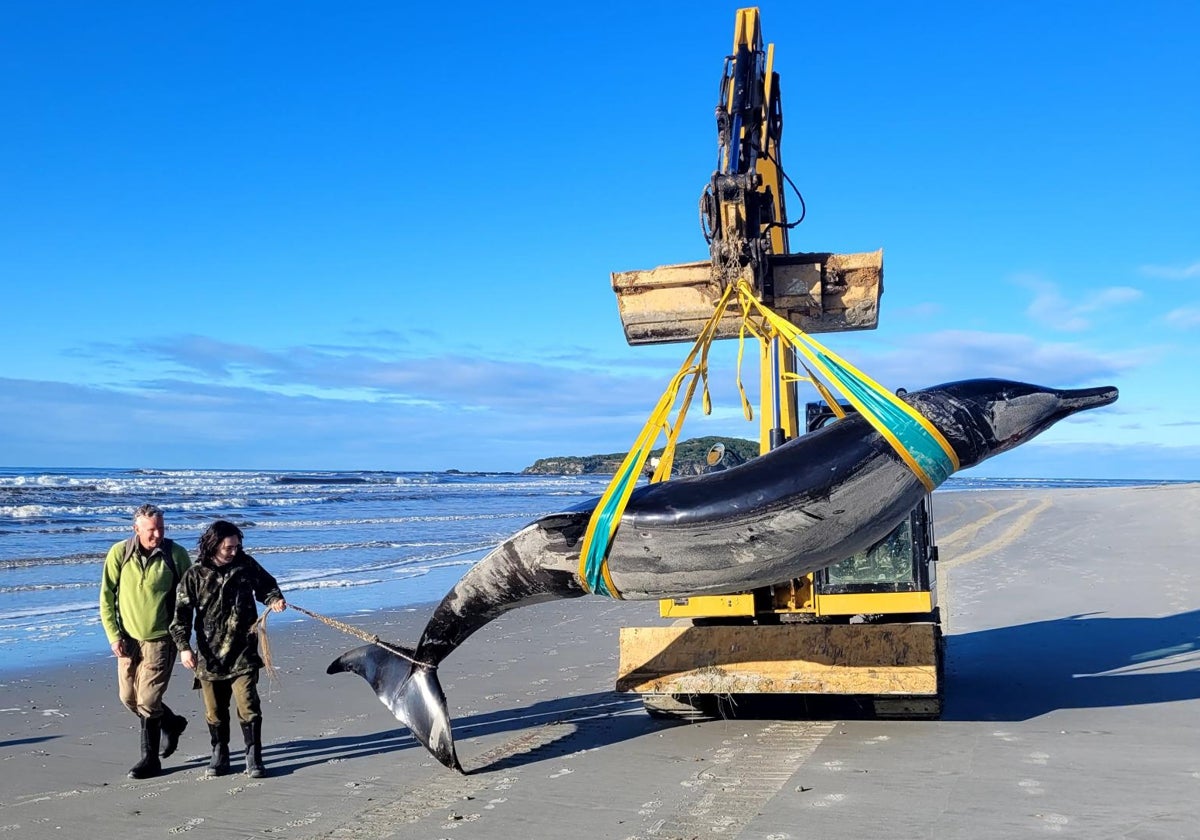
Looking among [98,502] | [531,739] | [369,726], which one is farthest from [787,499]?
[98,502]

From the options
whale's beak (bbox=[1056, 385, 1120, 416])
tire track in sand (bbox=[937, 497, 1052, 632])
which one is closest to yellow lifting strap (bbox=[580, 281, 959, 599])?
whale's beak (bbox=[1056, 385, 1120, 416])

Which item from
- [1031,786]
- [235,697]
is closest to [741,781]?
[1031,786]

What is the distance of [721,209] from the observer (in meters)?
6.55

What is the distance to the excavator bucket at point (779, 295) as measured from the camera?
6914 millimetres

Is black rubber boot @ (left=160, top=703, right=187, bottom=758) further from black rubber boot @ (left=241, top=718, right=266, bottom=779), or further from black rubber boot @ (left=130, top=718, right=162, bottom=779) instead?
black rubber boot @ (left=241, top=718, right=266, bottom=779)

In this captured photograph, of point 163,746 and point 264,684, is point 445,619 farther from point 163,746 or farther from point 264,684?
point 264,684

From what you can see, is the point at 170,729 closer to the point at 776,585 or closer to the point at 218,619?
the point at 218,619

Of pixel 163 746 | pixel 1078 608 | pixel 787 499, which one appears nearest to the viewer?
pixel 787 499

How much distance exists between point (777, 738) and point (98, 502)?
1493 inches

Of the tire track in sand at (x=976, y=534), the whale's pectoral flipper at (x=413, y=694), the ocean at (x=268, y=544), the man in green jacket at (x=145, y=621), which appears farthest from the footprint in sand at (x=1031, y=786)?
the tire track in sand at (x=976, y=534)

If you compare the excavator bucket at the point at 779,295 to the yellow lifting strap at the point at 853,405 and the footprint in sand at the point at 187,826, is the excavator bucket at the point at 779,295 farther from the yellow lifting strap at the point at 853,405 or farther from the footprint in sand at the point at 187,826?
the footprint in sand at the point at 187,826

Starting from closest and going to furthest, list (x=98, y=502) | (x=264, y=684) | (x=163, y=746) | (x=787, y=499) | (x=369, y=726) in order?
(x=787, y=499) < (x=163, y=746) < (x=369, y=726) < (x=264, y=684) < (x=98, y=502)

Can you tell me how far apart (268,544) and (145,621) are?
18.5m

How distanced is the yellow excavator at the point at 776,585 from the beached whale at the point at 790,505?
1.30 meters
